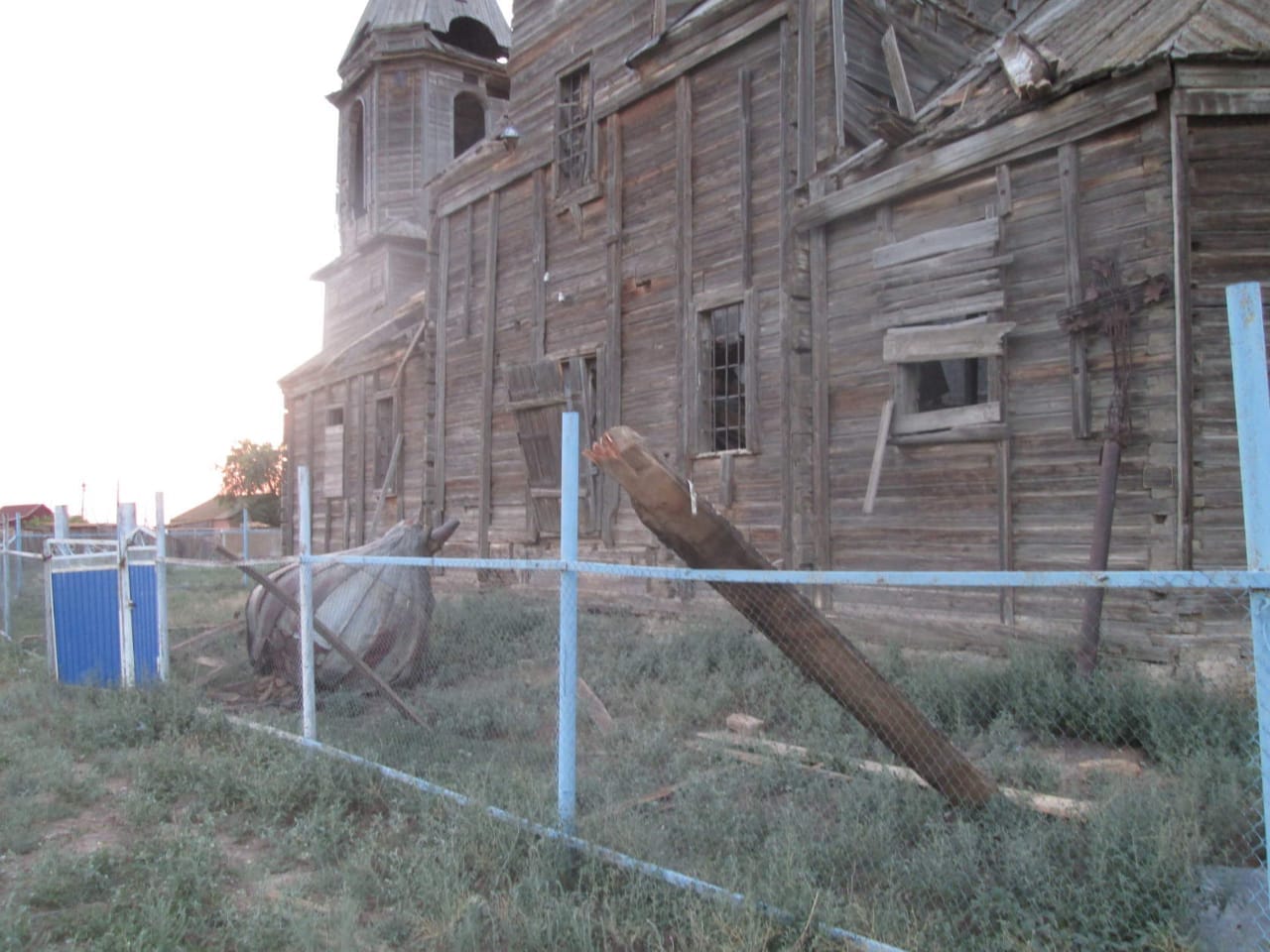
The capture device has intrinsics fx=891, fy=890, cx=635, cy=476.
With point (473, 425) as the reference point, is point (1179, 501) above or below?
below

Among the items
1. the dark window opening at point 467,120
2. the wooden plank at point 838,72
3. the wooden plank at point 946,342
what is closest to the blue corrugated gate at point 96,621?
the wooden plank at point 946,342

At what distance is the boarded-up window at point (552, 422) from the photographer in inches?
512

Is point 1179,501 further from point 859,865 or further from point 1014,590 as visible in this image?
point 859,865

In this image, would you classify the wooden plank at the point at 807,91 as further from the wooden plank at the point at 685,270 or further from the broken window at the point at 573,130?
the broken window at the point at 573,130

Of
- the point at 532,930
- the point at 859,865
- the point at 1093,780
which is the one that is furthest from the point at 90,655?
the point at 1093,780

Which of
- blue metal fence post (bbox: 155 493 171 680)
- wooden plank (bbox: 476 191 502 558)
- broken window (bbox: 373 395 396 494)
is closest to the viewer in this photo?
blue metal fence post (bbox: 155 493 171 680)

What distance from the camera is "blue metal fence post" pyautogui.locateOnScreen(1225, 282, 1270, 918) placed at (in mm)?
2473

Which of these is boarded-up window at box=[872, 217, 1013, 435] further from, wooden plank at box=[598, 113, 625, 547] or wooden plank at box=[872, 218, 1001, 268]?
wooden plank at box=[598, 113, 625, 547]

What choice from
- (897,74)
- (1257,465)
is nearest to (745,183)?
(897,74)

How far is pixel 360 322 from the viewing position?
26.0 m

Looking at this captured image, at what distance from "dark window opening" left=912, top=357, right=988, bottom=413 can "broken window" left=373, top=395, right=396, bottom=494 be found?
1271cm

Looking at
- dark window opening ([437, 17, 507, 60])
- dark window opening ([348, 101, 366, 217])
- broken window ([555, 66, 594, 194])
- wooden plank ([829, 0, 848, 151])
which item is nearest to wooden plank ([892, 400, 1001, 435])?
wooden plank ([829, 0, 848, 151])

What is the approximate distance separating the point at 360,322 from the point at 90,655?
60.4ft

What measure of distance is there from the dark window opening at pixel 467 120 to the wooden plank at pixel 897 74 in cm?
1885
